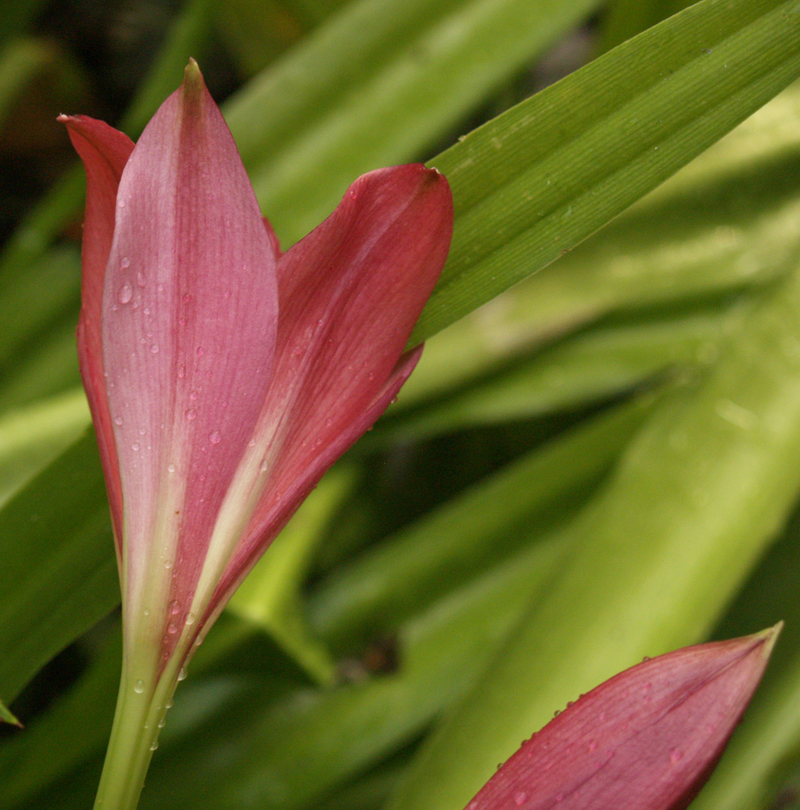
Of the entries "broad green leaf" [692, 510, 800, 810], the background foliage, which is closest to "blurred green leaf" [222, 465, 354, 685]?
the background foliage

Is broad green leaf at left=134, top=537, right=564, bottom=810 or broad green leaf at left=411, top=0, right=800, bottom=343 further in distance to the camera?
broad green leaf at left=134, top=537, right=564, bottom=810

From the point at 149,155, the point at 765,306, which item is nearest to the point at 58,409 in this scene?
the point at 149,155

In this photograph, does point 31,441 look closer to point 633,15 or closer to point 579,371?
point 579,371

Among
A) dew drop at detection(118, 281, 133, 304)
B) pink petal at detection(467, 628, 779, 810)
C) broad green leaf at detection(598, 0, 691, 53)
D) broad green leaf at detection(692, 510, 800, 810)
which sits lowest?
broad green leaf at detection(692, 510, 800, 810)

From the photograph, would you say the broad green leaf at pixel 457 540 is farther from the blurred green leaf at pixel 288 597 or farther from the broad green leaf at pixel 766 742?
the broad green leaf at pixel 766 742

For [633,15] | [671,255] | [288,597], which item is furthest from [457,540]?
[633,15]

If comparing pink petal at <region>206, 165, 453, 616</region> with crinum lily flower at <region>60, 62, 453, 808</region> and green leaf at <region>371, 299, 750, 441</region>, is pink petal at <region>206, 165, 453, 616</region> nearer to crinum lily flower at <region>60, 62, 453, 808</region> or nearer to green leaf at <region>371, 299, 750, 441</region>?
crinum lily flower at <region>60, 62, 453, 808</region>

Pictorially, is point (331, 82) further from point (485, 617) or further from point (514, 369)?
point (485, 617)
